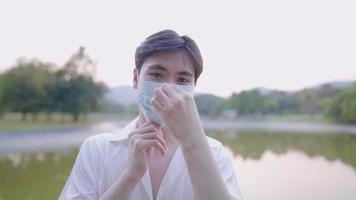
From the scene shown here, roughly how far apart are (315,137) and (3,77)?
14.8 m

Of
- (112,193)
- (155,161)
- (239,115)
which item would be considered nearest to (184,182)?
(155,161)

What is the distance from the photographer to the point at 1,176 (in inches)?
339

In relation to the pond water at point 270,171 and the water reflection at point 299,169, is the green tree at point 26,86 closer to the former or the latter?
the pond water at point 270,171

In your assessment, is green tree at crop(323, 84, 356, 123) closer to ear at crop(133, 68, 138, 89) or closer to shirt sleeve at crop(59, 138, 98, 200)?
ear at crop(133, 68, 138, 89)

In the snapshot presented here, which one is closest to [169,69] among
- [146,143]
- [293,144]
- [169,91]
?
[169,91]

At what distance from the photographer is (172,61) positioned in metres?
1.09

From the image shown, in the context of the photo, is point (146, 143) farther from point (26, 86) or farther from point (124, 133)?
point (26, 86)

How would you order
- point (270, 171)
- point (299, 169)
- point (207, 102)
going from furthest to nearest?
point (299, 169), point (270, 171), point (207, 102)

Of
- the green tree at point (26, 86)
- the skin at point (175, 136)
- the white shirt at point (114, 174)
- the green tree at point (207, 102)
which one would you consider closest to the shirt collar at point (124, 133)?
the white shirt at point (114, 174)

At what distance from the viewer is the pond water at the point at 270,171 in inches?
284

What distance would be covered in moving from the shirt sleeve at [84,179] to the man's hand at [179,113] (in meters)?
0.31

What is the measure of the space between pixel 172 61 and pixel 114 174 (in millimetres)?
397

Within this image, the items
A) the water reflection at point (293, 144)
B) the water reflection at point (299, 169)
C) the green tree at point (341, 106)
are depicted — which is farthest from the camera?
the green tree at point (341, 106)

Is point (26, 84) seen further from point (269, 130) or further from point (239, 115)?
point (269, 130)
